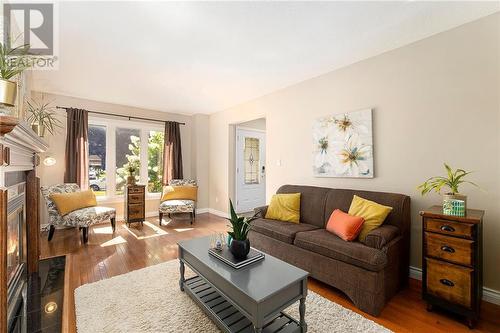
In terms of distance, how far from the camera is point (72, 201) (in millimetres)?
3730

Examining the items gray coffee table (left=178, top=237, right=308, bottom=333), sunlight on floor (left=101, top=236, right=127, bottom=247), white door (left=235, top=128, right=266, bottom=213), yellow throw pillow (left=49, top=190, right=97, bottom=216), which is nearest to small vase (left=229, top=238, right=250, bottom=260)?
gray coffee table (left=178, top=237, right=308, bottom=333)

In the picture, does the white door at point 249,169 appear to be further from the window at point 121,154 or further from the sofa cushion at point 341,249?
the sofa cushion at point 341,249

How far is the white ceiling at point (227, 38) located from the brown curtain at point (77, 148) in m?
0.73

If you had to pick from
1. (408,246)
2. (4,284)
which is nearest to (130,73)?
(4,284)

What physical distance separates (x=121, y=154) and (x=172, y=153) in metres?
1.08

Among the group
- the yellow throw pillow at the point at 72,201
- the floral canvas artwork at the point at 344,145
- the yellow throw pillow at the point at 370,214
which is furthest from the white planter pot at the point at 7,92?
the floral canvas artwork at the point at 344,145

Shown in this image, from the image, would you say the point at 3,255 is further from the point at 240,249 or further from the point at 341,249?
the point at 341,249

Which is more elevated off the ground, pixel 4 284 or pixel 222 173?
pixel 222 173

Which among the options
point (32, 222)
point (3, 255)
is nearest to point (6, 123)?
point (3, 255)

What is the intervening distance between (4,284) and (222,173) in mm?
4337

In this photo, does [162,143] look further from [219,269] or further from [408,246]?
[408,246]

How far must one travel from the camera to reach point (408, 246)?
2482 millimetres

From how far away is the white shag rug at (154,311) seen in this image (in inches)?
68.7

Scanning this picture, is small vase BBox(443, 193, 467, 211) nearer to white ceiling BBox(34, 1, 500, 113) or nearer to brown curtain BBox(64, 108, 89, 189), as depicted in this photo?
white ceiling BBox(34, 1, 500, 113)
